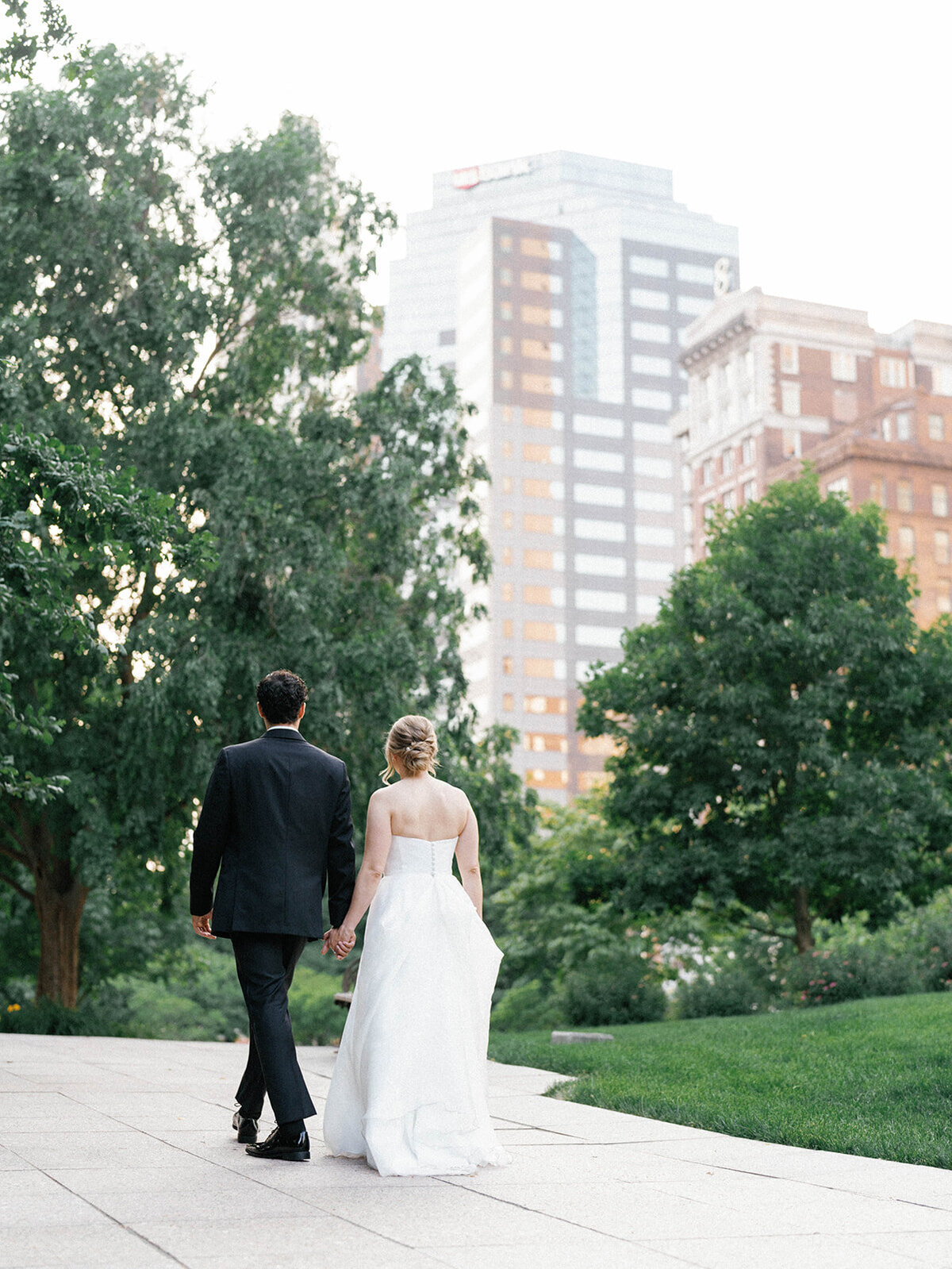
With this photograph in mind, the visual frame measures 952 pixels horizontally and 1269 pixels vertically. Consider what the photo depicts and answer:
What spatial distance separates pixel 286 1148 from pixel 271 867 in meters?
1.26

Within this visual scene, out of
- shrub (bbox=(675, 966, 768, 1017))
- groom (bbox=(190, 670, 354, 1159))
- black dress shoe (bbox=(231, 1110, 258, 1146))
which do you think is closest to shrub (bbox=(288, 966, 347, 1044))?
shrub (bbox=(675, 966, 768, 1017))

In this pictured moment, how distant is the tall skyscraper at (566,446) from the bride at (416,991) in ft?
353

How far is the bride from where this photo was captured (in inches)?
241

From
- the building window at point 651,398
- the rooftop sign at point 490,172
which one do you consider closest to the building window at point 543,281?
the building window at point 651,398

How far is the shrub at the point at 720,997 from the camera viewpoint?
22.3 m

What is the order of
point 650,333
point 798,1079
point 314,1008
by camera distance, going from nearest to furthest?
point 798,1079, point 314,1008, point 650,333

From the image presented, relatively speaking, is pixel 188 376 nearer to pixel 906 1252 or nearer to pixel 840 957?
pixel 840 957

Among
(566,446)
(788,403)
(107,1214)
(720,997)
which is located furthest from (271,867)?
(566,446)

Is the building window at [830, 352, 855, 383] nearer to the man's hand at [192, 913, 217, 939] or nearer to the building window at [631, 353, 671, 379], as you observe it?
the building window at [631, 353, 671, 379]

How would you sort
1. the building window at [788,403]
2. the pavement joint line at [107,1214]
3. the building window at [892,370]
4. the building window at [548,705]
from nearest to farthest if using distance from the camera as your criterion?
1. the pavement joint line at [107,1214]
2. the building window at [788,403]
3. the building window at [892,370]
4. the building window at [548,705]

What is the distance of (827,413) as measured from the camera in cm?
9350

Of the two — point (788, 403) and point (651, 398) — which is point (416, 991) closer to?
point (788, 403)

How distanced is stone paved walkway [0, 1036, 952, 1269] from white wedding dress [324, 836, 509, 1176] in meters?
0.16

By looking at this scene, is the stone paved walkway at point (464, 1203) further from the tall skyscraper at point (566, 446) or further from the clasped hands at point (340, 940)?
the tall skyscraper at point (566, 446)
